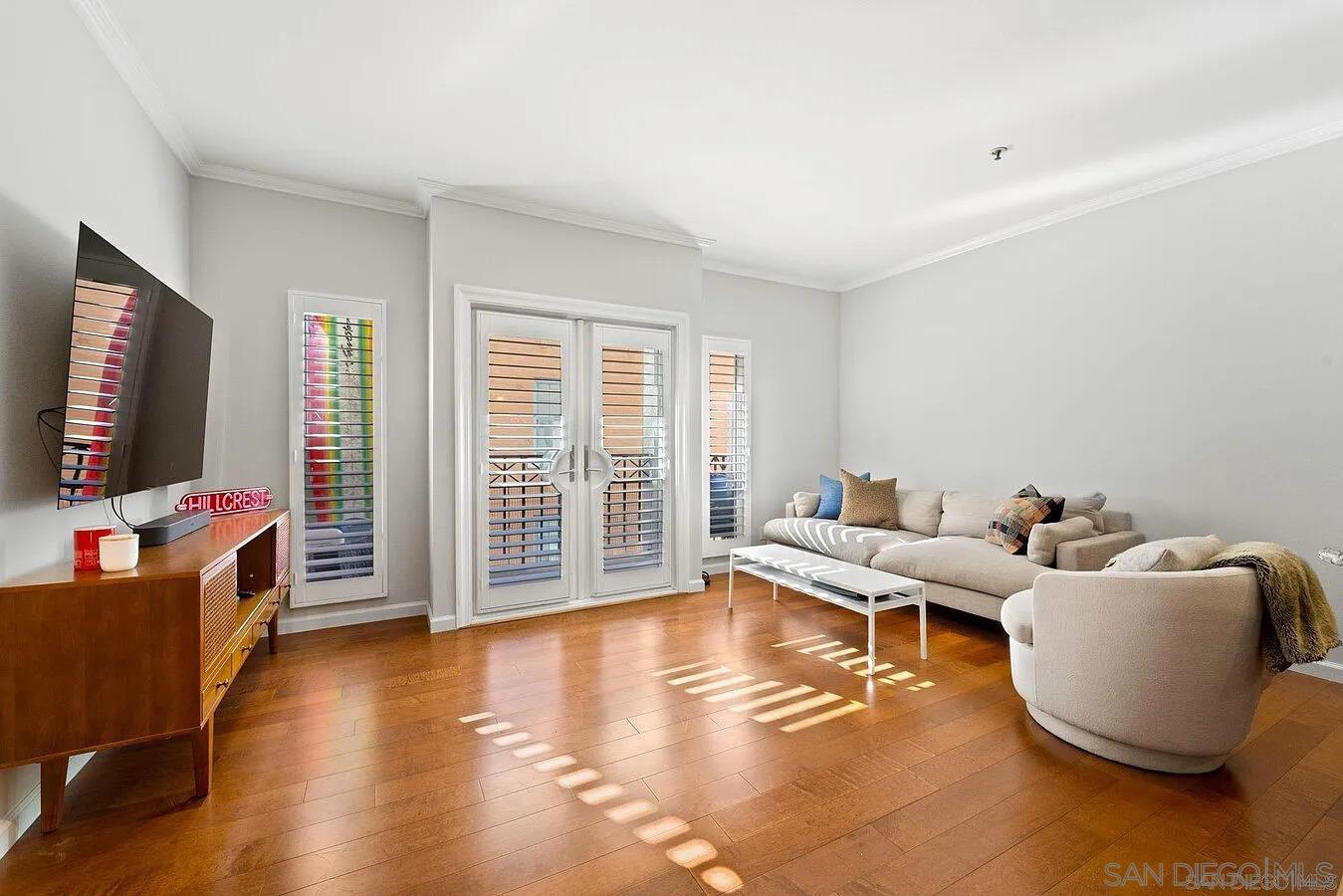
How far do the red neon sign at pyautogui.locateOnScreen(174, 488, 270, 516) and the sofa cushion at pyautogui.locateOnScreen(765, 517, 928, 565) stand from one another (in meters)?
3.66

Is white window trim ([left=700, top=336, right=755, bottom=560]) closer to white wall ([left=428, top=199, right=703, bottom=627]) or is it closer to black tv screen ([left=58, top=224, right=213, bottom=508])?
white wall ([left=428, top=199, right=703, bottom=627])

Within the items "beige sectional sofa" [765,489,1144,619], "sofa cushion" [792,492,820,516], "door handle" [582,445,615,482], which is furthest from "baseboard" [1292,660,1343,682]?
"door handle" [582,445,615,482]

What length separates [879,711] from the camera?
253cm

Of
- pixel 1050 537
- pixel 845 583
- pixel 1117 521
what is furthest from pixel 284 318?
pixel 1117 521

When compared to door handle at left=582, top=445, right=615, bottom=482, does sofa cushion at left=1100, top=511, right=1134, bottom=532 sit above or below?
below

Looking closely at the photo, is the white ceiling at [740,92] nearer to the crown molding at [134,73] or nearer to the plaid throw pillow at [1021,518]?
the crown molding at [134,73]

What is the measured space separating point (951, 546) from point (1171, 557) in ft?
5.65

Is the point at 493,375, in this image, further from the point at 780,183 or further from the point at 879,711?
the point at 879,711

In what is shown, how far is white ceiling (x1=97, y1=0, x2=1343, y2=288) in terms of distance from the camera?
2150mm

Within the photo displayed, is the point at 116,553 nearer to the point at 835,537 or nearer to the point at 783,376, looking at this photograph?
the point at 835,537

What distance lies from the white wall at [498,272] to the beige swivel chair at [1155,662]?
3.11 m

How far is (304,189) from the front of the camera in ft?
11.6

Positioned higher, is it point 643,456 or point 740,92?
point 740,92

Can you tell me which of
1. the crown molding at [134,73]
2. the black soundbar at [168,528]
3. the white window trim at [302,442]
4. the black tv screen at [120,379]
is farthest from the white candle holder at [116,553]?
the crown molding at [134,73]
